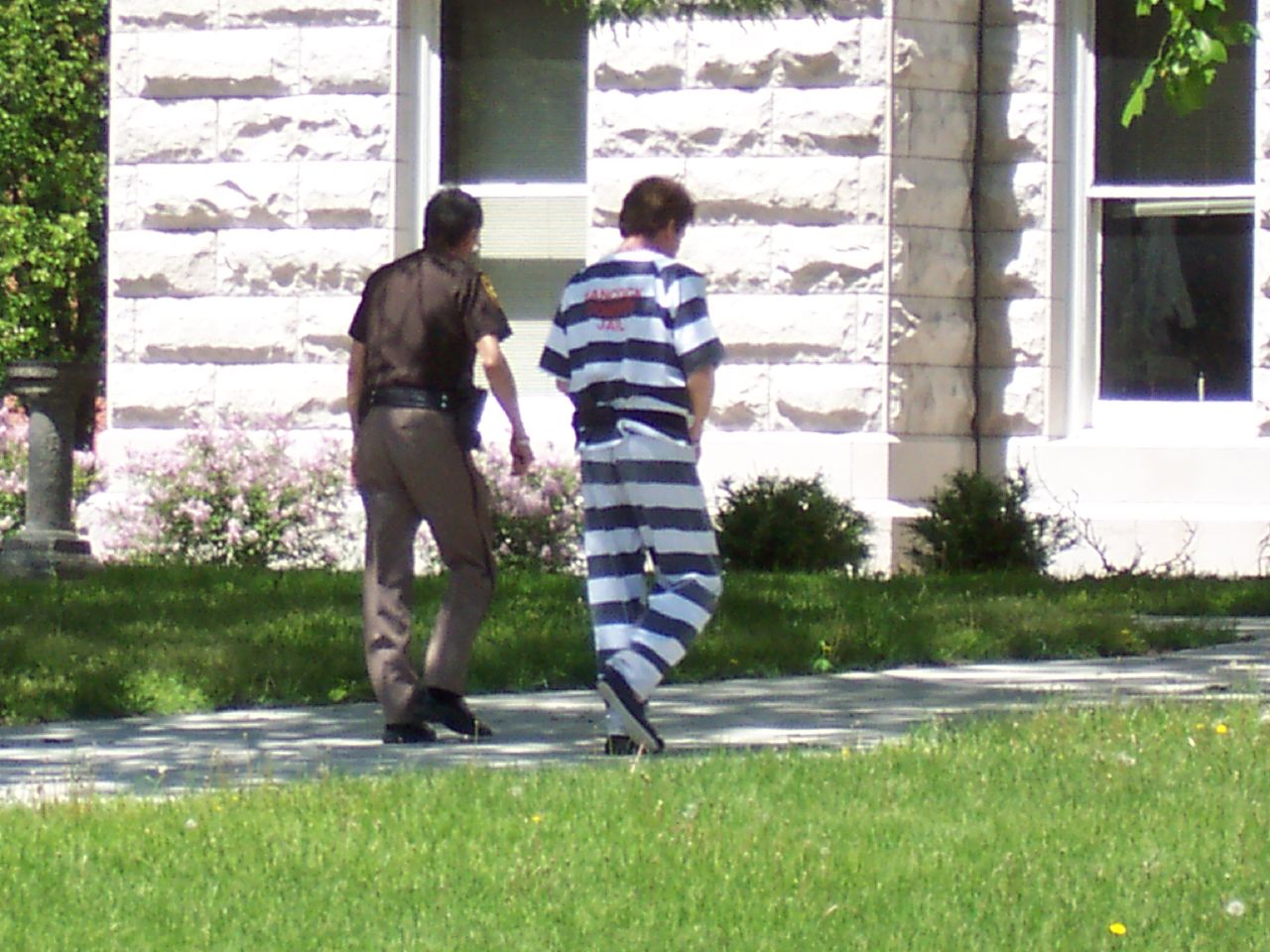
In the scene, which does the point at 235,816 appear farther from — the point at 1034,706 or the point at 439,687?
the point at 1034,706

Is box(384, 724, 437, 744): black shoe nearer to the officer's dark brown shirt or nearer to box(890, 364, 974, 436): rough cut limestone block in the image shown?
the officer's dark brown shirt

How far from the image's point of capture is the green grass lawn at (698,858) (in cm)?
556

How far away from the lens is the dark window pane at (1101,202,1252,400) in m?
15.4

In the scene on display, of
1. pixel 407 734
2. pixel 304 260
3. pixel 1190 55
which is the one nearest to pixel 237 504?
pixel 304 260

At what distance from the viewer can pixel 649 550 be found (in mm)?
8445

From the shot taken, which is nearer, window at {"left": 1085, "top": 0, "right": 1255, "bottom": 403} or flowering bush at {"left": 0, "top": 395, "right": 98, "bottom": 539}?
window at {"left": 1085, "top": 0, "right": 1255, "bottom": 403}

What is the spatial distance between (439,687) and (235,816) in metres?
2.17

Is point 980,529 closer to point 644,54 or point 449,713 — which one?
point 644,54

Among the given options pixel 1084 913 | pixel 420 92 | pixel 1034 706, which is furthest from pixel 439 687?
pixel 420 92

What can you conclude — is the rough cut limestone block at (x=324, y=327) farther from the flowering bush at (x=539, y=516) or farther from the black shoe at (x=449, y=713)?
the black shoe at (x=449, y=713)

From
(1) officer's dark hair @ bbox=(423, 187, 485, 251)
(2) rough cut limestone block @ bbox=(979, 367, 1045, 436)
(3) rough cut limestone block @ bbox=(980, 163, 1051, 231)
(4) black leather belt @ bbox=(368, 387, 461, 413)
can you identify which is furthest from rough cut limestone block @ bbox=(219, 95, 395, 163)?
(4) black leather belt @ bbox=(368, 387, 461, 413)

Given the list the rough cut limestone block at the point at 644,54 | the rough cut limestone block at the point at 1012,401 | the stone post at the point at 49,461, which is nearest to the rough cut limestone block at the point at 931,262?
the rough cut limestone block at the point at 1012,401

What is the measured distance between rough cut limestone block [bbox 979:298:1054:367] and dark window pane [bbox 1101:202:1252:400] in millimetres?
524

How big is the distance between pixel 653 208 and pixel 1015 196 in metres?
7.17
